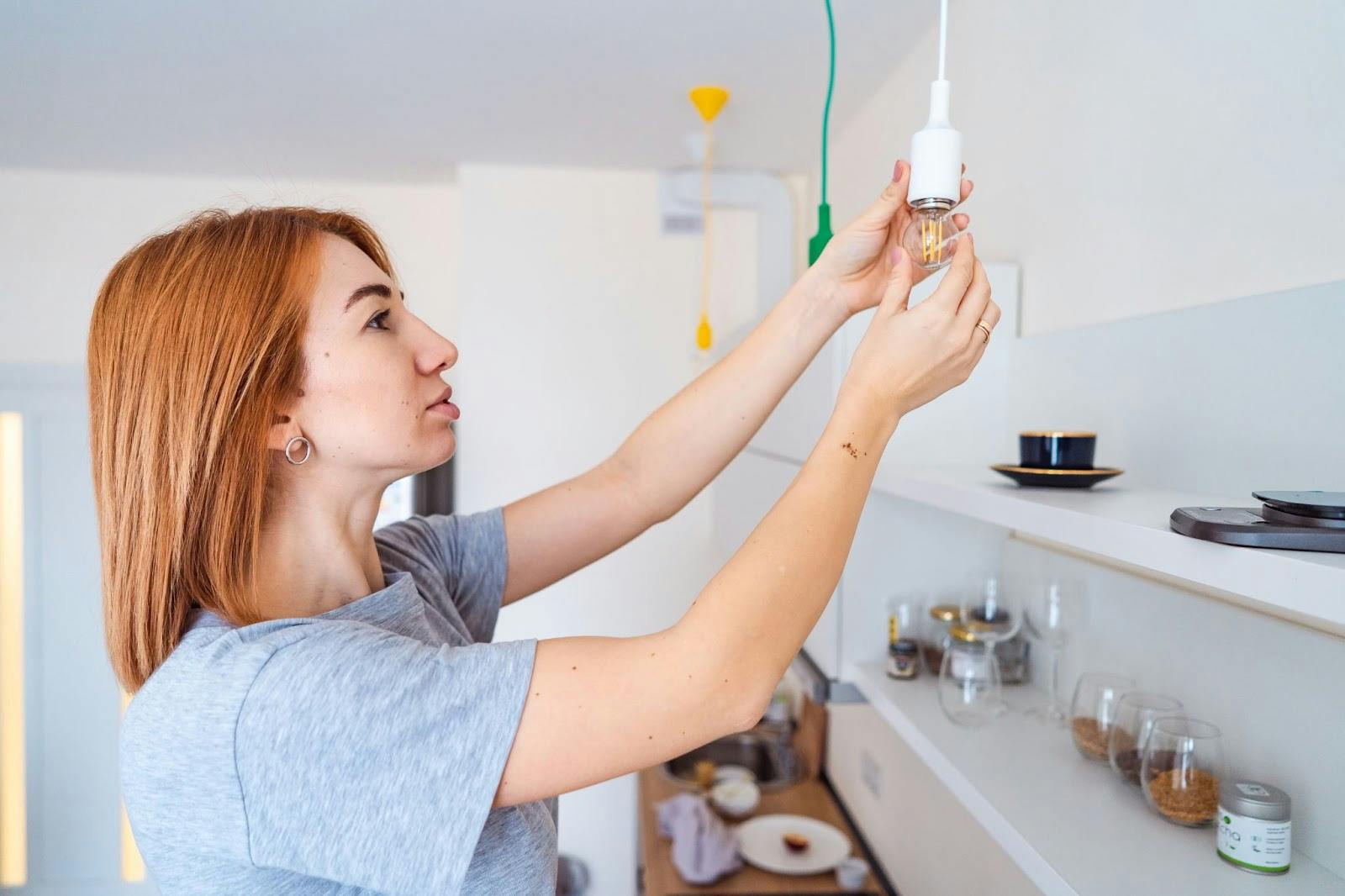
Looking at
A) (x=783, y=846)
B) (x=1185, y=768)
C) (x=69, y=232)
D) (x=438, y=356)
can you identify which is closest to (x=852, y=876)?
(x=783, y=846)

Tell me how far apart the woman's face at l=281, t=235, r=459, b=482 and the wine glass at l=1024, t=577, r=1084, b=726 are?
2.70 feet

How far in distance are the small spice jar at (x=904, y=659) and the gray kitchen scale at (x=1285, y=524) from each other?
2.54ft

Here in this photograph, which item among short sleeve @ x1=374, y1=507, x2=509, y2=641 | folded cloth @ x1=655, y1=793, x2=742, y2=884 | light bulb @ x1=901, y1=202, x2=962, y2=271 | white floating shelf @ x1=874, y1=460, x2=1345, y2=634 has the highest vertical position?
light bulb @ x1=901, y1=202, x2=962, y2=271

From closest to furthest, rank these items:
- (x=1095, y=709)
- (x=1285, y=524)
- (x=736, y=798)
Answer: (x=1285, y=524)
(x=1095, y=709)
(x=736, y=798)

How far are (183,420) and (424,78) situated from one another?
1416 millimetres

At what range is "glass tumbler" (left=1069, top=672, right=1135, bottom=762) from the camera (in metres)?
1.00

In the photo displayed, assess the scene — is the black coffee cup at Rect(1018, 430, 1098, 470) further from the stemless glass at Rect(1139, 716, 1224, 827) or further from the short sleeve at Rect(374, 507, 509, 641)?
the short sleeve at Rect(374, 507, 509, 641)

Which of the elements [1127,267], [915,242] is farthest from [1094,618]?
[915,242]

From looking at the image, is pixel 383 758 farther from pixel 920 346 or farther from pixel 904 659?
pixel 904 659

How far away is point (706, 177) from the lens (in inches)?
102

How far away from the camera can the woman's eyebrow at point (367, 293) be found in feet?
2.82

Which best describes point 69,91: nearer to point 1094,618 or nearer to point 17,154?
point 17,154

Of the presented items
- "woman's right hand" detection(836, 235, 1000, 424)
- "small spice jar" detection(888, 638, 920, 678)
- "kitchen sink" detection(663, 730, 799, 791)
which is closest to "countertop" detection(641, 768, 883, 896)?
"kitchen sink" detection(663, 730, 799, 791)

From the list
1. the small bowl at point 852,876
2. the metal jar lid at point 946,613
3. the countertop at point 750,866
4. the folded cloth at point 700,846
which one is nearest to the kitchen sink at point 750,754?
the countertop at point 750,866
